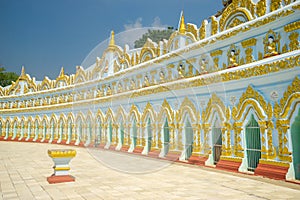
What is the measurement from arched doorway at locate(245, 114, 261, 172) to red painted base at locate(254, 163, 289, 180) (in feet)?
1.79

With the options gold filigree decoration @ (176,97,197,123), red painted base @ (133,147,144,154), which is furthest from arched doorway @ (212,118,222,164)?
red painted base @ (133,147,144,154)

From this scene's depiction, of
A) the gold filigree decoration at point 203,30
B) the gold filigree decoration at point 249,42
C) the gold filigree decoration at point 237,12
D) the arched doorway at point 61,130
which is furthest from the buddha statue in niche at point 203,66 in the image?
the arched doorway at point 61,130

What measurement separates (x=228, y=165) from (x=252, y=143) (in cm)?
121

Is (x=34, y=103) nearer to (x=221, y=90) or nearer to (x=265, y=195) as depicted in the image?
(x=221, y=90)

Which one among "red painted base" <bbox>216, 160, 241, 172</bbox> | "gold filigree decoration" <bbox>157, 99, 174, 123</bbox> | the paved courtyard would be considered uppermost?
"gold filigree decoration" <bbox>157, 99, 174, 123</bbox>

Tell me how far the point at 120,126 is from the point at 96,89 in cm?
486

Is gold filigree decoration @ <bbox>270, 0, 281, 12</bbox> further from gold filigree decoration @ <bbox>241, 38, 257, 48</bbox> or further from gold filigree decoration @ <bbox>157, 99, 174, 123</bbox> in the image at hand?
gold filigree decoration @ <bbox>157, 99, 174, 123</bbox>

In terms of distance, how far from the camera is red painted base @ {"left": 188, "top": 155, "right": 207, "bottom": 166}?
11.7 metres

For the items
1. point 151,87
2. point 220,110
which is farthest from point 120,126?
point 220,110

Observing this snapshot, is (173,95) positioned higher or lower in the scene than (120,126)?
higher

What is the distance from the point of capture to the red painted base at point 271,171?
8469 mm

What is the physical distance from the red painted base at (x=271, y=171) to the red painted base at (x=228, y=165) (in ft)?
2.71

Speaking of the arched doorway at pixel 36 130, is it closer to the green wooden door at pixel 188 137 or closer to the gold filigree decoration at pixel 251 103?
the green wooden door at pixel 188 137

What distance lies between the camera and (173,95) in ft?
46.2
